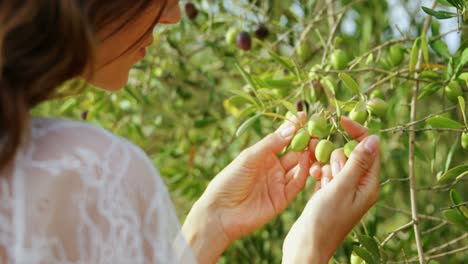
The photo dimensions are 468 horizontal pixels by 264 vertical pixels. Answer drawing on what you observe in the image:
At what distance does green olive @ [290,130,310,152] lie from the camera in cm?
147

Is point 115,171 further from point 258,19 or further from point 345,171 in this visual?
point 258,19

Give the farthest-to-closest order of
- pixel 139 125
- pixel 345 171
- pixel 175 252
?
pixel 139 125 → pixel 345 171 → pixel 175 252

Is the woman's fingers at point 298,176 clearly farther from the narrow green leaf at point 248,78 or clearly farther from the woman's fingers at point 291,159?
the narrow green leaf at point 248,78

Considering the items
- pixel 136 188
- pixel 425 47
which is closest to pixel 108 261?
pixel 136 188

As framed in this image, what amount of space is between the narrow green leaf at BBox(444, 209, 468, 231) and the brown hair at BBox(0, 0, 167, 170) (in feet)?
2.85

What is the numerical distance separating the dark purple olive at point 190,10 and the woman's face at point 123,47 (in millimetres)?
1139

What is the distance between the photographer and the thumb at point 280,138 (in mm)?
1512

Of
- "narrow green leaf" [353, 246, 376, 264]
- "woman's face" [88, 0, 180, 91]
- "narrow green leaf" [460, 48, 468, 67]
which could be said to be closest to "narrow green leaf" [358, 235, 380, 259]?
"narrow green leaf" [353, 246, 376, 264]

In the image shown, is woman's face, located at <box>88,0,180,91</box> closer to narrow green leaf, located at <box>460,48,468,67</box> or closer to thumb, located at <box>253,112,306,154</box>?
thumb, located at <box>253,112,306,154</box>

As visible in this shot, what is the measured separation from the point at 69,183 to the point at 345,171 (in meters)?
0.48

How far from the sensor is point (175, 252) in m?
1.12

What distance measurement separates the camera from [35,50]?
976mm

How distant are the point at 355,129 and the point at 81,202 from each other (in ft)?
1.87

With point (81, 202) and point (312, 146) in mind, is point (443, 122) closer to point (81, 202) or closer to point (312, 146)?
point (312, 146)
